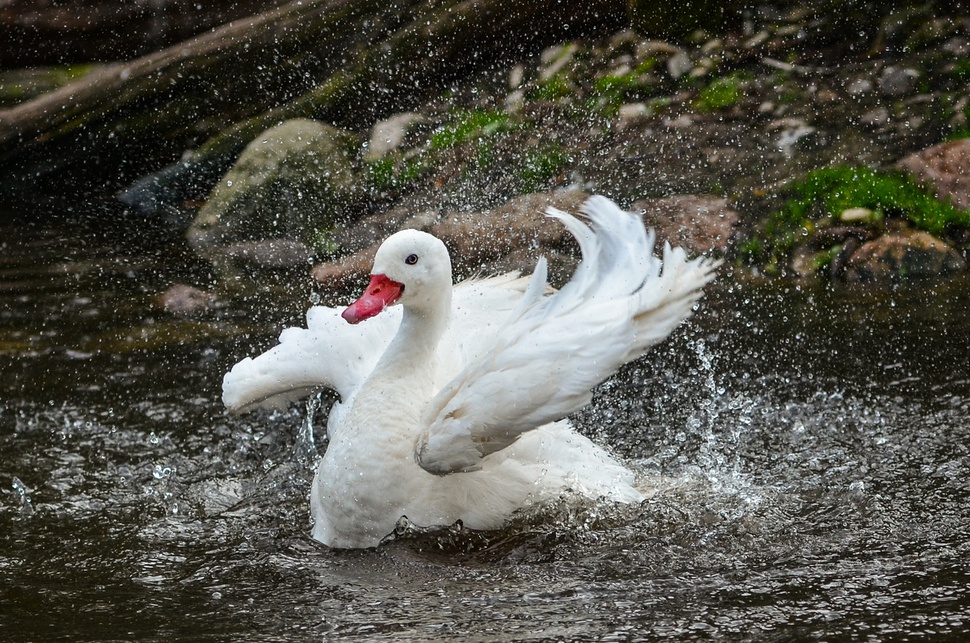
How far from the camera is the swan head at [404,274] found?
471cm

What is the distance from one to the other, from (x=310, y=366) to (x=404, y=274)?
3.53 ft

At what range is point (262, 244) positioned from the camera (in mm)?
9750

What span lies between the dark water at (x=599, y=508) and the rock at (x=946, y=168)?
123 centimetres

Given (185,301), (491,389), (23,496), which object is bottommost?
(491,389)

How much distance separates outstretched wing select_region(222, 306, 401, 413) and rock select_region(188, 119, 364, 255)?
164 inches

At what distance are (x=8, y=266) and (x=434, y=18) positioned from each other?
14.1ft

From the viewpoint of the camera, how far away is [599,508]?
4914 millimetres

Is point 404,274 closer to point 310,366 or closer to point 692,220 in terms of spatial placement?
point 310,366

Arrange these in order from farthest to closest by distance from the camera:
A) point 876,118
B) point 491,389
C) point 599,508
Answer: point 876,118 → point 599,508 → point 491,389

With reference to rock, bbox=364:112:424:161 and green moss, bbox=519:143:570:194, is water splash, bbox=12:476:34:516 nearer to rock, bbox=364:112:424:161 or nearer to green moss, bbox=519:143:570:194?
green moss, bbox=519:143:570:194

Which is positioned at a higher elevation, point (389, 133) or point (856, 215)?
point (389, 133)

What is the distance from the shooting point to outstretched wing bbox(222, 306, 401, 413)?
220 inches

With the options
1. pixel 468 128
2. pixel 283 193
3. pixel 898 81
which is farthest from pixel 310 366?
pixel 898 81

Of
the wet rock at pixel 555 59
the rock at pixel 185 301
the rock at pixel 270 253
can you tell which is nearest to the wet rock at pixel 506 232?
the rock at pixel 270 253
